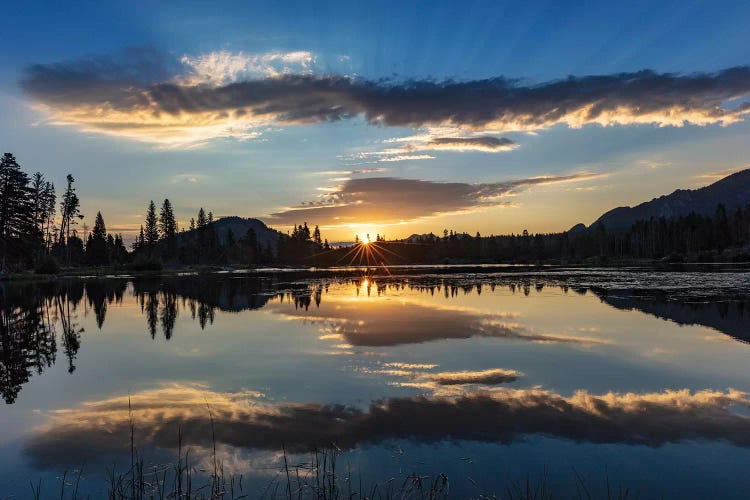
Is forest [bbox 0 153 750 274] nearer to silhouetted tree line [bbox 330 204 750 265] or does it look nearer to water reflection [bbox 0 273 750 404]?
silhouetted tree line [bbox 330 204 750 265]

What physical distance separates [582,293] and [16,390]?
36.5m

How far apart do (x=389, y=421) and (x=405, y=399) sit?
60.6 inches

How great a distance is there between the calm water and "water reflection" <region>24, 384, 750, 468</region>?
0.17 ft

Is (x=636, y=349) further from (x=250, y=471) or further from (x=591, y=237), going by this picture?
(x=591, y=237)

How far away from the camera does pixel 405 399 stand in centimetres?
1155

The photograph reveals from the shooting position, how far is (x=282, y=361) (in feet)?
52.9

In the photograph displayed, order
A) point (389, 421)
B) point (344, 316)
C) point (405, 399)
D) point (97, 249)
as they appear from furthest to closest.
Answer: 1. point (97, 249)
2. point (344, 316)
3. point (405, 399)
4. point (389, 421)

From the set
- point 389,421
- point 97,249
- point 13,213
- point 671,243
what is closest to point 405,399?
point 389,421

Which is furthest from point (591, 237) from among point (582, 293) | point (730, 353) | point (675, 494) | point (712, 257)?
point (675, 494)

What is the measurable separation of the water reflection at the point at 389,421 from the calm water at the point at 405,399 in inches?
2.0

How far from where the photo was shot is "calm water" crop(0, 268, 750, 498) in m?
7.99

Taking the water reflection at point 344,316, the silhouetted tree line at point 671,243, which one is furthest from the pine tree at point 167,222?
the water reflection at point 344,316

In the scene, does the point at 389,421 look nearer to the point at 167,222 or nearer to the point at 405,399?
the point at 405,399

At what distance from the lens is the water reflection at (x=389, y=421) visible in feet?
29.8
